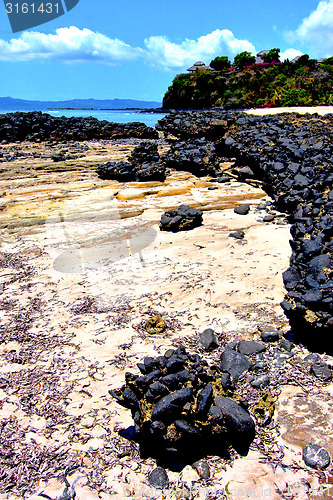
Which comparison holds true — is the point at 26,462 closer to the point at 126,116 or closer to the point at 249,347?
the point at 249,347

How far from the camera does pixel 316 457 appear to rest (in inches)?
86.5

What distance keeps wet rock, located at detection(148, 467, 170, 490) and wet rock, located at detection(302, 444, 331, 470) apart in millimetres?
946


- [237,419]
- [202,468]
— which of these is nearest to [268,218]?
[237,419]

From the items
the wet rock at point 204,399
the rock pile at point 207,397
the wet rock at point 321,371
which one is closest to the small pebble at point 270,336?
the rock pile at point 207,397

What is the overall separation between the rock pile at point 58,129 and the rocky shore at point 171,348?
55.8 feet

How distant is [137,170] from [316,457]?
988 cm

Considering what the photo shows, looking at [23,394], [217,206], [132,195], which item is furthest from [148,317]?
[132,195]

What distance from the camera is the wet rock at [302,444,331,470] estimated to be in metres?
2.16

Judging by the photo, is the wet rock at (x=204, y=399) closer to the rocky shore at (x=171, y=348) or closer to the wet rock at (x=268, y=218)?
the rocky shore at (x=171, y=348)

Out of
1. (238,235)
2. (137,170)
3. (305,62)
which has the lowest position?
(238,235)

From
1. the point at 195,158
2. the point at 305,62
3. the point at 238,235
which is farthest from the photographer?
the point at 305,62

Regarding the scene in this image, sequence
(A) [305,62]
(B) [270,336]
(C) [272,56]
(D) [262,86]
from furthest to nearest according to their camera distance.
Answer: (C) [272,56] → (D) [262,86] → (A) [305,62] → (B) [270,336]

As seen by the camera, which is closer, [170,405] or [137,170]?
[170,405]

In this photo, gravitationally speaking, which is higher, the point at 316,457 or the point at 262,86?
the point at 262,86
